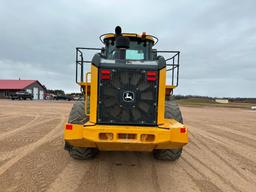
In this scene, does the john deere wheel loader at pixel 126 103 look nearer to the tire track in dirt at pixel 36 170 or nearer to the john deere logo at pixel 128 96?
the john deere logo at pixel 128 96

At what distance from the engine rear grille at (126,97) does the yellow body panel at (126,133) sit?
25 centimetres

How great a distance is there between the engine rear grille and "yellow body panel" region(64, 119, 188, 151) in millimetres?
253

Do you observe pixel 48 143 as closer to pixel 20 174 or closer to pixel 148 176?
pixel 20 174

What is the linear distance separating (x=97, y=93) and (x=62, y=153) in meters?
2.27

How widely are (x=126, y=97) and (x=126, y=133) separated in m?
0.67

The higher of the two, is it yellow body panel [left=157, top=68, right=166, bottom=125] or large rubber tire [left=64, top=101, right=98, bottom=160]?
yellow body panel [left=157, top=68, right=166, bottom=125]

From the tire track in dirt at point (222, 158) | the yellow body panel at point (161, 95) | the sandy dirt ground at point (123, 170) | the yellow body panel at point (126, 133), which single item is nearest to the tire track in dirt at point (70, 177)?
the sandy dirt ground at point (123, 170)

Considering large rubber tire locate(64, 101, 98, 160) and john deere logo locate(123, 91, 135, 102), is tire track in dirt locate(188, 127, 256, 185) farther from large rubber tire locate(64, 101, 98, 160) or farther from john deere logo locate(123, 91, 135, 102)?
large rubber tire locate(64, 101, 98, 160)

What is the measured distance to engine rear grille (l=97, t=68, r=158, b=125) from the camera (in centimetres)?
395

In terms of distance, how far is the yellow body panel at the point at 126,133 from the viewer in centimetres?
358

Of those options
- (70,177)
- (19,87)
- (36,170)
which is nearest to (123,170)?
(70,177)

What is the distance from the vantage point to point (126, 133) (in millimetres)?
3600

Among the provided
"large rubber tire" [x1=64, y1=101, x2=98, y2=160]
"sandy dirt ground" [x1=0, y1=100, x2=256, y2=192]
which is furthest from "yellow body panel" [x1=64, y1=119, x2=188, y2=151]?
"large rubber tire" [x1=64, y1=101, x2=98, y2=160]

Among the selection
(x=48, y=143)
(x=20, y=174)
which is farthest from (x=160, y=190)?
(x=48, y=143)
